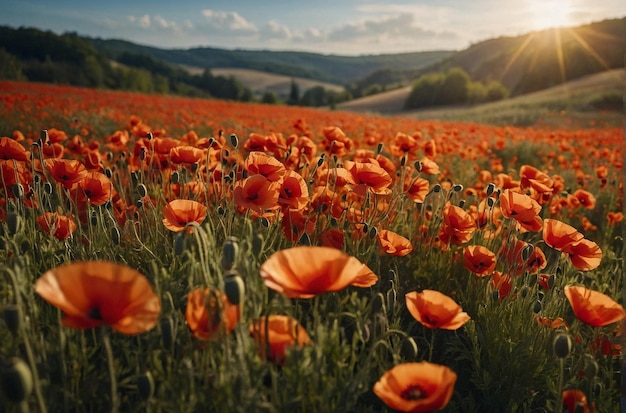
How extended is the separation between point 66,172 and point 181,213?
715mm

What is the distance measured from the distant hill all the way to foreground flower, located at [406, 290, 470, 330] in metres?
121

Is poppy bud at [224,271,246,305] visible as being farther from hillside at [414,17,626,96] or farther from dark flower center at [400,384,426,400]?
hillside at [414,17,626,96]

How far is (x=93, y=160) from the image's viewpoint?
2.83 metres

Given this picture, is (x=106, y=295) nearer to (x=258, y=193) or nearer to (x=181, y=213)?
(x=181, y=213)

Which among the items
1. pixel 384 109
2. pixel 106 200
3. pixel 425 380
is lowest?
pixel 384 109

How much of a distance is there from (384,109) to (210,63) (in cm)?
10781

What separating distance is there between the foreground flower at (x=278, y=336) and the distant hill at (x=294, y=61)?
121 meters

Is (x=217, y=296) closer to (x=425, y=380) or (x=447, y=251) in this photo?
(x=425, y=380)

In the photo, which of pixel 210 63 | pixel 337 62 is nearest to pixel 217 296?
pixel 210 63

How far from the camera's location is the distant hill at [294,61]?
13405cm

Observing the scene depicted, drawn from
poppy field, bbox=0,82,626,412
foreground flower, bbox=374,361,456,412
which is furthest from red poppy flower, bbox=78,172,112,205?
foreground flower, bbox=374,361,456,412

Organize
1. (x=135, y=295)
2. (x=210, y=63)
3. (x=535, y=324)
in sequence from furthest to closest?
(x=210, y=63), (x=535, y=324), (x=135, y=295)

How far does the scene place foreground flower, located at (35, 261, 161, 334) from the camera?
1.04m

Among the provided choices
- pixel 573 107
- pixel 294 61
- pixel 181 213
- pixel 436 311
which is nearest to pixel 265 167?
pixel 181 213
